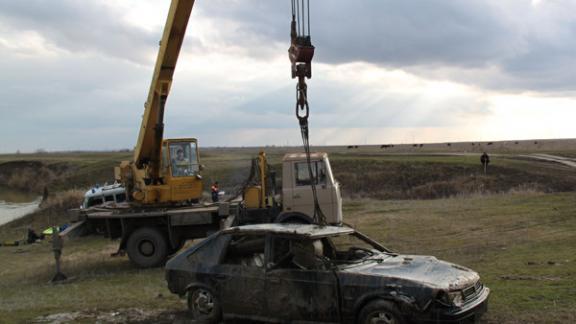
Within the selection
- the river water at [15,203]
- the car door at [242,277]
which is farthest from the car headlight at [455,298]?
the river water at [15,203]

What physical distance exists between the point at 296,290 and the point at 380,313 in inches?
46.9

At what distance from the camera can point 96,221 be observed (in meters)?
17.0

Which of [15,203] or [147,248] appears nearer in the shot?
[147,248]

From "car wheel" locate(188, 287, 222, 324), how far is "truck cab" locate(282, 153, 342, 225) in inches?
284

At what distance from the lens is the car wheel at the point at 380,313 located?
690cm

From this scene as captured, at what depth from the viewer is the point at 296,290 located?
7699mm

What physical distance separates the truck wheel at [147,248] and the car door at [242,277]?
8.14 meters

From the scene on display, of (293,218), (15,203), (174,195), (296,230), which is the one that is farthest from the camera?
(15,203)

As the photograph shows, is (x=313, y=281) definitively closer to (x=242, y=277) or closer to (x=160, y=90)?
(x=242, y=277)

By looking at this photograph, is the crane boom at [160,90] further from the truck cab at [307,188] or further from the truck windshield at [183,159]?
the truck cab at [307,188]

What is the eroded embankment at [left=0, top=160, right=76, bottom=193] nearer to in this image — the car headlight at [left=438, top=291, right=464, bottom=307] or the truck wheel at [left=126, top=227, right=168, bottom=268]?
the truck wheel at [left=126, top=227, right=168, bottom=268]

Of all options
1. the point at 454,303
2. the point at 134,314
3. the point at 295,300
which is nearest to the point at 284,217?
the point at 134,314

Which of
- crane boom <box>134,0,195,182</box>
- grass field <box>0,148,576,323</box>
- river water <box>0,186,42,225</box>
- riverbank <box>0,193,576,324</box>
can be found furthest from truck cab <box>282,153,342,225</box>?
river water <box>0,186,42,225</box>

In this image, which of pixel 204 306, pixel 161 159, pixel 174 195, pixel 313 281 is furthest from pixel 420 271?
pixel 161 159
